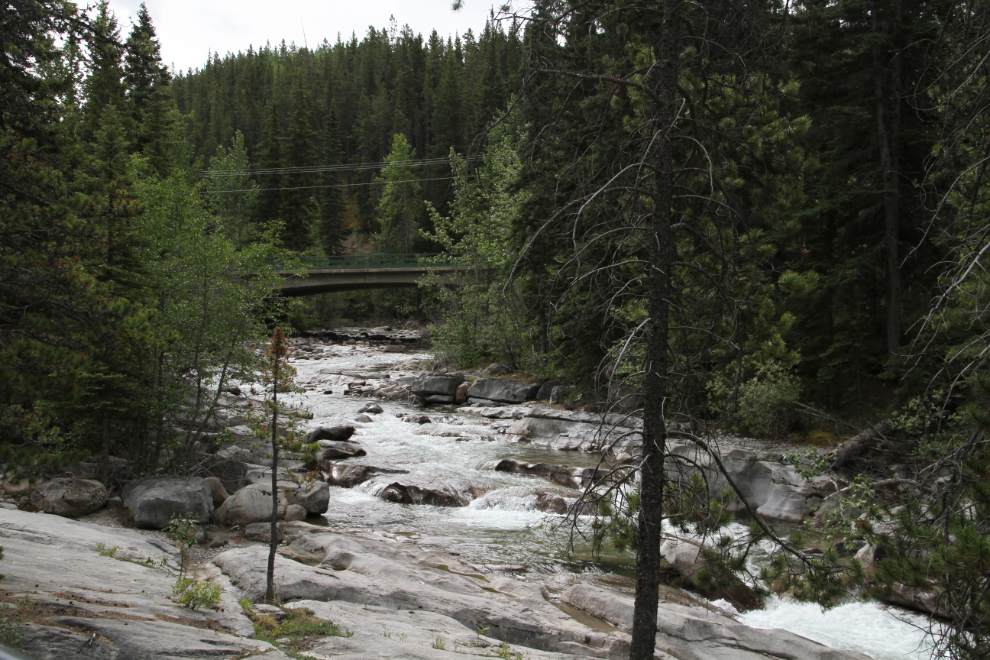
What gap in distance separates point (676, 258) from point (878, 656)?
6.29 meters

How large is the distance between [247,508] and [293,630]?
19.6ft

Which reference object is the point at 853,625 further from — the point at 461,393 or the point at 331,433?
the point at 461,393

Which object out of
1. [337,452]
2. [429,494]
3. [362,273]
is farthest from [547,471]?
[362,273]

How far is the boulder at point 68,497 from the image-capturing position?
36.3 ft

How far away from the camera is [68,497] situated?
11156 mm

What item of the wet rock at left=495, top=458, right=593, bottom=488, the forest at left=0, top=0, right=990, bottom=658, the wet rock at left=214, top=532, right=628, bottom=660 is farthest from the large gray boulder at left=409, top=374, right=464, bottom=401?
the wet rock at left=214, top=532, right=628, bottom=660

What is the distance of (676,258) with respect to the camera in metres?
5.46

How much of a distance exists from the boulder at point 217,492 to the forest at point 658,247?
0.75m

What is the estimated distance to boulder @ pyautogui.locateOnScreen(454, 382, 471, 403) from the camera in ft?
92.8

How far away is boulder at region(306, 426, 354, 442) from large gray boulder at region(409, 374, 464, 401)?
27.9ft

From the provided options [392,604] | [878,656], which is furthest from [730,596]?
[392,604]

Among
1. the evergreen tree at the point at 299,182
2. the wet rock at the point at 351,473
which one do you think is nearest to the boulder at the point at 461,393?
the wet rock at the point at 351,473

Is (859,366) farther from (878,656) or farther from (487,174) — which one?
(487,174)

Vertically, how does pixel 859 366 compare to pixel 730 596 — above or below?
above
